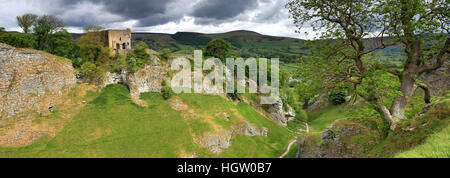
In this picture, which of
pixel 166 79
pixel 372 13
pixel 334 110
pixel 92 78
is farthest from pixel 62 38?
pixel 334 110

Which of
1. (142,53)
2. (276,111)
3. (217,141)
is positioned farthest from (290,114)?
(142,53)

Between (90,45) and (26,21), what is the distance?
2179 cm

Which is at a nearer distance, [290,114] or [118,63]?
[118,63]

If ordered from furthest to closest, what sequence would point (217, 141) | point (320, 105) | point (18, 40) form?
point (320, 105)
point (18, 40)
point (217, 141)

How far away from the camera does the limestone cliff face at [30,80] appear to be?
3525 centimetres

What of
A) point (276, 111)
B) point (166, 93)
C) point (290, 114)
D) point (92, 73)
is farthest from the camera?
point (290, 114)

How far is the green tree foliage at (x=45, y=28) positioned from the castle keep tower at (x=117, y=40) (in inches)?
547

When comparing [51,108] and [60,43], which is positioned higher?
[60,43]

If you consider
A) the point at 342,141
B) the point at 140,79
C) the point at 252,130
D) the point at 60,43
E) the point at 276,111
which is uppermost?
the point at 60,43

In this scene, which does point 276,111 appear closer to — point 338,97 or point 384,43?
point 338,97

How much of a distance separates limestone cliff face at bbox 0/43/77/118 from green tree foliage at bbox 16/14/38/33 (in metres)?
15.8

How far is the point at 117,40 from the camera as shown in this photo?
166 ft

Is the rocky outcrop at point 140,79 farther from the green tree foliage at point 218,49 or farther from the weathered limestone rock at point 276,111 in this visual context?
the weathered limestone rock at point 276,111
